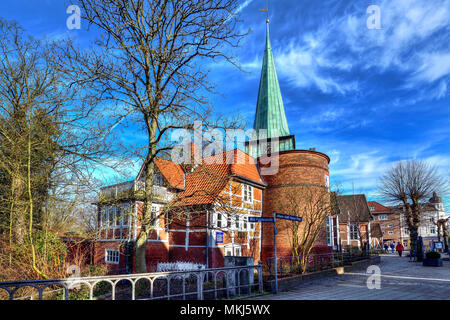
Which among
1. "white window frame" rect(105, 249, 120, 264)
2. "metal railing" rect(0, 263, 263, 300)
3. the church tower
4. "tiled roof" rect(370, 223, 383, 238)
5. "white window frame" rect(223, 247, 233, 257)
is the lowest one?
"tiled roof" rect(370, 223, 383, 238)

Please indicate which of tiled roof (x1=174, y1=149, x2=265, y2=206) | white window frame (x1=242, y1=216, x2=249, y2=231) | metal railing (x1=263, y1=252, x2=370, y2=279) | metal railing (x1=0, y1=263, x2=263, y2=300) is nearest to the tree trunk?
metal railing (x1=0, y1=263, x2=263, y2=300)

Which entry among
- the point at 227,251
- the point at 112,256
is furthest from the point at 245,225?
the point at 112,256

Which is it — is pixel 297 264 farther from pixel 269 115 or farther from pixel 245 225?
pixel 269 115

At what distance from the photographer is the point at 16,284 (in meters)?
4.90

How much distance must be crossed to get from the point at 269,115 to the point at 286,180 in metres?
7.17

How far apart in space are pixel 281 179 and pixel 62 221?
1429 centimetres

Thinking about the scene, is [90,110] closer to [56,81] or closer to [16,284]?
[56,81]

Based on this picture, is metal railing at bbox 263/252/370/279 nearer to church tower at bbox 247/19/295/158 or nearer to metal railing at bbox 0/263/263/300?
metal railing at bbox 0/263/263/300

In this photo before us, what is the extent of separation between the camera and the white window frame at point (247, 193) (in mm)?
20969

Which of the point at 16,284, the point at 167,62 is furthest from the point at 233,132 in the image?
the point at 16,284

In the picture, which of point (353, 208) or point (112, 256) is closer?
point (112, 256)

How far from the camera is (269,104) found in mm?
27578

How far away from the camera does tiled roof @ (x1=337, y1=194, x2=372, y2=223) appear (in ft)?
145

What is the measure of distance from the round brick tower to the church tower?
115 inches
